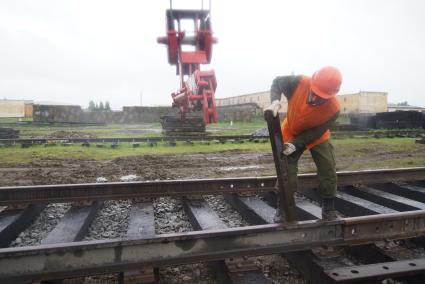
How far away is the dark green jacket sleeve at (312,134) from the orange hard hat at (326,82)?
292mm

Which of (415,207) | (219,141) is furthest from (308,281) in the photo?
(219,141)

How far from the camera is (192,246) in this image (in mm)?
2197

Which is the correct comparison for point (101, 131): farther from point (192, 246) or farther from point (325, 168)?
point (192, 246)

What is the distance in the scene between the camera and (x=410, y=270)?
7.23 feet

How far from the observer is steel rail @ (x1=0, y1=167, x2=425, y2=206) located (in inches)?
145

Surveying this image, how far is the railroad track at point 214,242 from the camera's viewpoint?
204cm

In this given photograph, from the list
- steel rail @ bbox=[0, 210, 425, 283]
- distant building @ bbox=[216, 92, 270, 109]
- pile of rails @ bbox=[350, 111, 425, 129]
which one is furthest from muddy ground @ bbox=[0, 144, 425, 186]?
distant building @ bbox=[216, 92, 270, 109]

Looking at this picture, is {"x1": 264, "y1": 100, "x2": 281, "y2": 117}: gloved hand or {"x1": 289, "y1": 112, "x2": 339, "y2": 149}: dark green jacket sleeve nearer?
{"x1": 264, "y1": 100, "x2": 281, "y2": 117}: gloved hand

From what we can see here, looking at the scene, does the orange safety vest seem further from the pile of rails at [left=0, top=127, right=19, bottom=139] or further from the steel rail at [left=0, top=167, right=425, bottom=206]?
the pile of rails at [left=0, top=127, right=19, bottom=139]

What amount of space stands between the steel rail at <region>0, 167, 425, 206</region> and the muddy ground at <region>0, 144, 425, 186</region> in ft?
6.61

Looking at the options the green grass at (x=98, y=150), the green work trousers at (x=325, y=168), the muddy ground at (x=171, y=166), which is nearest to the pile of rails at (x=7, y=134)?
the green grass at (x=98, y=150)

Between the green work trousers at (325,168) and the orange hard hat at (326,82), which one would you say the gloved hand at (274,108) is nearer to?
the orange hard hat at (326,82)

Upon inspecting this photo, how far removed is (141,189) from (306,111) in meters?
2.07

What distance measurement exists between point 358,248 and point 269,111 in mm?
1370
